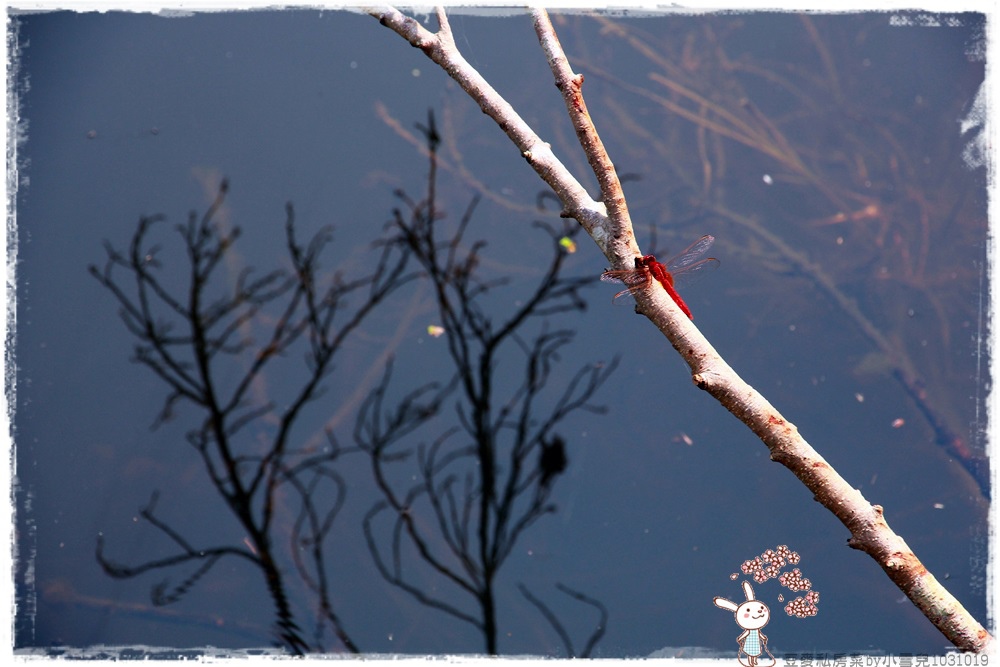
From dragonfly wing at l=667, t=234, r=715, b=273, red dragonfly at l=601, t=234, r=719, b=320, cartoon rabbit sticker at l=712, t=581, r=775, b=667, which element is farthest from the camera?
dragonfly wing at l=667, t=234, r=715, b=273

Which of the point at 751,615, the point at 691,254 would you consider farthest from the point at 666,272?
the point at 751,615

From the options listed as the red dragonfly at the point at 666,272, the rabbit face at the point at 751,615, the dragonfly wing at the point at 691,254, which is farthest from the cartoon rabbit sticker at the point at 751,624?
the dragonfly wing at the point at 691,254

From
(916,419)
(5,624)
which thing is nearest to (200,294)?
(5,624)

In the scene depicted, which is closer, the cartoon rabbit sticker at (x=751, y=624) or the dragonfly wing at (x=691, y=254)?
the cartoon rabbit sticker at (x=751, y=624)

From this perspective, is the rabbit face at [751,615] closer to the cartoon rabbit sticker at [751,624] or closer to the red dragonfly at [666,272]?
the cartoon rabbit sticker at [751,624]

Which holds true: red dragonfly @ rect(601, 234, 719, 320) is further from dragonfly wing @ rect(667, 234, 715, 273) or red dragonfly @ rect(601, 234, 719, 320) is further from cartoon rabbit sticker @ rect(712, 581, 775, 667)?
cartoon rabbit sticker @ rect(712, 581, 775, 667)

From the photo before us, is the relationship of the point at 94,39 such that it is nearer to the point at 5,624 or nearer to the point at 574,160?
the point at 574,160

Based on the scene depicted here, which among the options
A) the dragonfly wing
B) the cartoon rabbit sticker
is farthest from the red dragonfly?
the cartoon rabbit sticker
